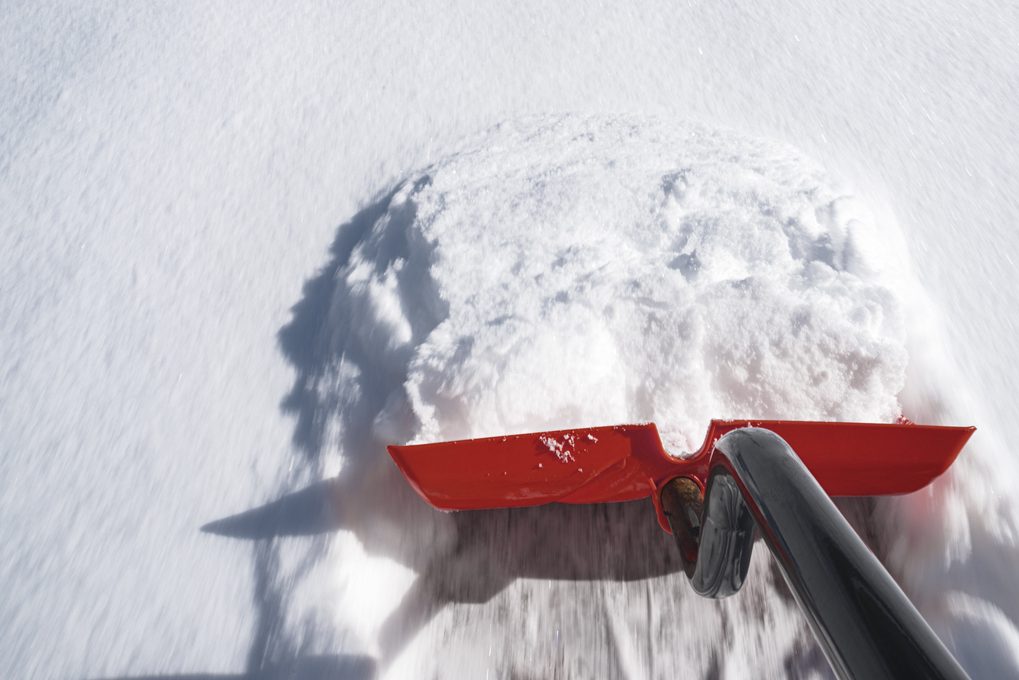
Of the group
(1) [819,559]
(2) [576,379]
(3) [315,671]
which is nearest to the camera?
(1) [819,559]

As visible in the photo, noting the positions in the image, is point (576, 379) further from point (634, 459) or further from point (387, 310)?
point (387, 310)

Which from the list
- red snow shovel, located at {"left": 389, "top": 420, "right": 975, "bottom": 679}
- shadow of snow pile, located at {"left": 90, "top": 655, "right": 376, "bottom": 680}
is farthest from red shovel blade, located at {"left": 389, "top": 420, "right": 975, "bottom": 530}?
shadow of snow pile, located at {"left": 90, "top": 655, "right": 376, "bottom": 680}

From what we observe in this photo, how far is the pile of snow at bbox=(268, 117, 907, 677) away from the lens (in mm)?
707

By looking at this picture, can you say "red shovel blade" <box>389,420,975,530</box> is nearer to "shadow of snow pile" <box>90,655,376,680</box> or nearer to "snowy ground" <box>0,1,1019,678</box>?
"snowy ground" <box>0,1,1019,678</box>

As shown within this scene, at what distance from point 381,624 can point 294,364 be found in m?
0.40

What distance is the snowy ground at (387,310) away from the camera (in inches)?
27.9

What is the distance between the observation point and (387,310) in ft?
3.05

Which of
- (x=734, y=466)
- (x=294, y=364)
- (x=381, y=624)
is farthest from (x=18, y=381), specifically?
(x=734, y=466)

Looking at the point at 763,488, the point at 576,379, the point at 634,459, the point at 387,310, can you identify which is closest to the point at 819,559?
the point at 763,488

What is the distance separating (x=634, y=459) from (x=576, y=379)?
0.45 feet

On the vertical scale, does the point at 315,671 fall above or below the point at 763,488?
below

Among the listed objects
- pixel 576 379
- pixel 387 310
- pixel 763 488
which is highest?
pixel 387 310

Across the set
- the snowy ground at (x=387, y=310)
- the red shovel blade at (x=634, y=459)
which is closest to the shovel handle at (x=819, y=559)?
the red shovel blade at (x=634, y=459)

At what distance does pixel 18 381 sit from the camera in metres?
0.97
